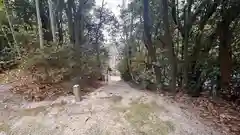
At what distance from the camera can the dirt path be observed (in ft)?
10.1

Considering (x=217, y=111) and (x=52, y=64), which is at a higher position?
(x=52, y=64)

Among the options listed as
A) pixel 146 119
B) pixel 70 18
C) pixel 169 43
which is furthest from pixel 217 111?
pixel 70 18

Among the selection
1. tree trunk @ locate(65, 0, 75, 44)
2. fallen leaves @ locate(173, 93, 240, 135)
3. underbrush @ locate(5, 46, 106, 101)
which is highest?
tree trunk @ locate(65, 0, 75, 44)

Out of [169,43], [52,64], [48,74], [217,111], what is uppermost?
[169,43]

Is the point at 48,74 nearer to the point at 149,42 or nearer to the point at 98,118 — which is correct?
the point at 98,118

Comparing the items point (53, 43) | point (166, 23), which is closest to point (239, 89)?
point (166, 23)

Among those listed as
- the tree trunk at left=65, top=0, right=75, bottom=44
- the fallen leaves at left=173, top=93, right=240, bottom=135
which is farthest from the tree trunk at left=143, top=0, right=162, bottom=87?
the tree trunk at left=65, top=0, right=75, bottom=44

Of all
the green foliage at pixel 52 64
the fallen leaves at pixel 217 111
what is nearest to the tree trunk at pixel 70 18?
the green foliage at pixel 52 64

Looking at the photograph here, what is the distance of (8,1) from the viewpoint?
7.47 metres

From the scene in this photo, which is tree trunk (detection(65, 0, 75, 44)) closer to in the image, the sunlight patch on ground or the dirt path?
the dirt path

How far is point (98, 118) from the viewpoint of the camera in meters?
3.35

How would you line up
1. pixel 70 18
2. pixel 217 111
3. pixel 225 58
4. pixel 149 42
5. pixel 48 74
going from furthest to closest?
pixel 70 18, pixel 149 42, pixel 225 58, pixel 48 74, pixel 217 111

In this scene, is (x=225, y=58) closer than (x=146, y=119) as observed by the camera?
No

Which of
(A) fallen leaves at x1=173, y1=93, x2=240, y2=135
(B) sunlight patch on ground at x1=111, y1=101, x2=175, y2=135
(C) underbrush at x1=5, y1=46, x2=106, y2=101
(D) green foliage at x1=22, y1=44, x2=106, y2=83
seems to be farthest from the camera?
(D) green foliage at x1=22, y1=44, x2=106, y2=83
